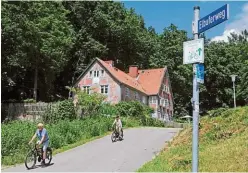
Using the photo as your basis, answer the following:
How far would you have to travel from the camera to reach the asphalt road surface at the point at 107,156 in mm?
17125

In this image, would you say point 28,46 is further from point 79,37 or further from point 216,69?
point 216,69

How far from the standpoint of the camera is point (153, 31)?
80.4 metres

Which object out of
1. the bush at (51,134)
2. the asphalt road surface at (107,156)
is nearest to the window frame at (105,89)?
the bush at (51,134)

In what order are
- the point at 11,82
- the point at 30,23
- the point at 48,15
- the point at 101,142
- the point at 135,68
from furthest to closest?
the point at 135,68 < the point at 48,15 < the point at 11,82 < the point at 30,23 < the point at 101,142

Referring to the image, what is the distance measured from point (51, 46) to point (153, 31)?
110 feet

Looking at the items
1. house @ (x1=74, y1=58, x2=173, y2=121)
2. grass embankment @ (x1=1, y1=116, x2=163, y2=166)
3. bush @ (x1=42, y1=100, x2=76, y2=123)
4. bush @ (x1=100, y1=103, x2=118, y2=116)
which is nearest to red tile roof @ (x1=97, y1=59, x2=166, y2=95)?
house @ (x1=74, y1=58, x2=173, y2=121)

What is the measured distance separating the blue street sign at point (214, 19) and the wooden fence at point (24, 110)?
1360 inches

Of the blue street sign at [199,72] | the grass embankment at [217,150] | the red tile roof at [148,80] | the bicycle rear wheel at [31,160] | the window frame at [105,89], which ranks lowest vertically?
the bicycle rear wheel at [31,160]

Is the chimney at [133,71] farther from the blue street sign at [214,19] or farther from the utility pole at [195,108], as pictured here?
the blue street sign at [214,19]

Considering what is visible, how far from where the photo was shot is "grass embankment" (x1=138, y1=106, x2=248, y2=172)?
1325 centimetres

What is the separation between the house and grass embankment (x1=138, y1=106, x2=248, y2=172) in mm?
32295

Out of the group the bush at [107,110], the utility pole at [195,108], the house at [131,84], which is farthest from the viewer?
the house at [131,84]

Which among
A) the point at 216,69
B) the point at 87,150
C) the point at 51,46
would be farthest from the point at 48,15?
the point at 87,150

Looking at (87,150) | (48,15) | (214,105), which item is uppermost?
(48,15)
